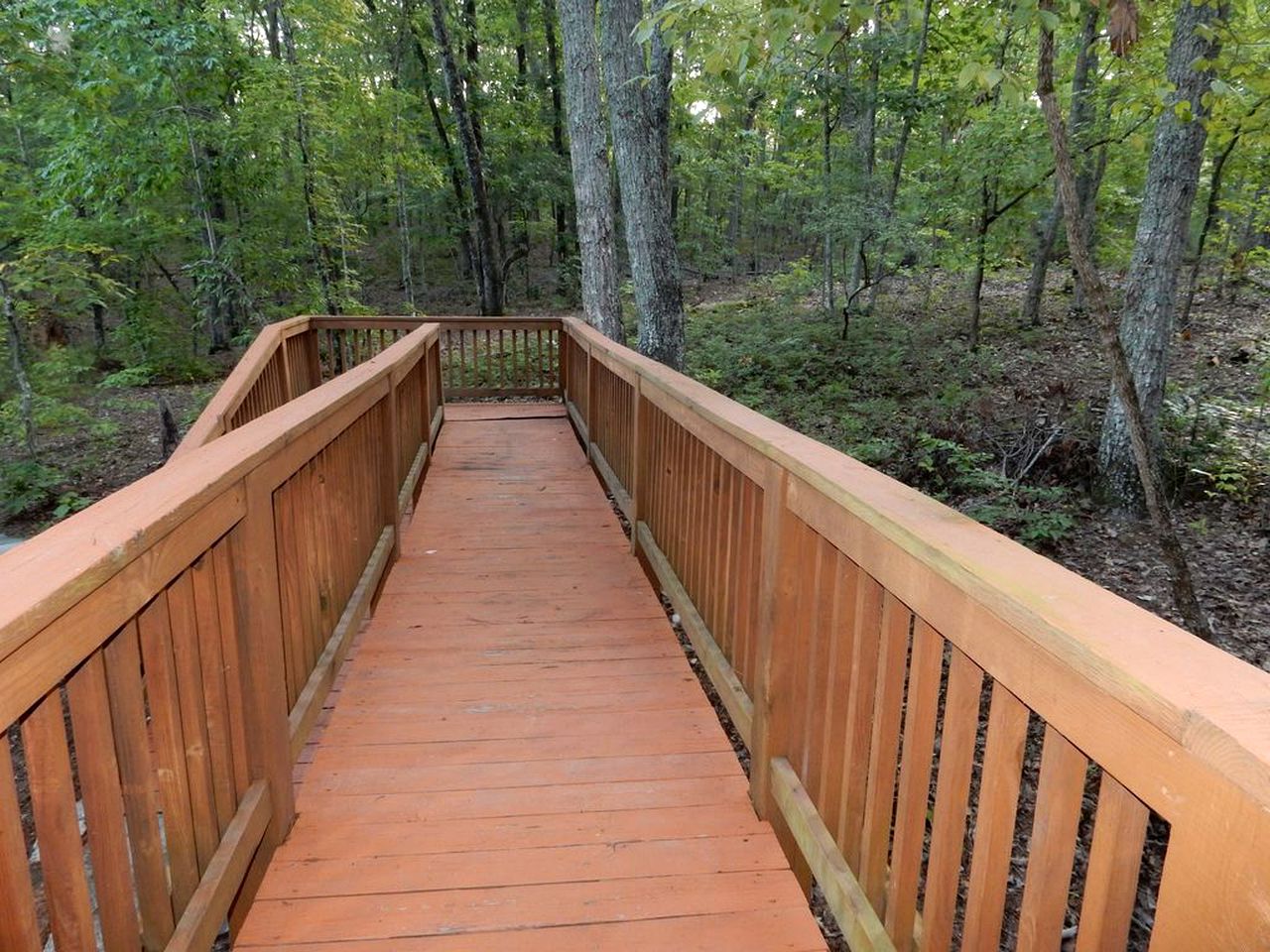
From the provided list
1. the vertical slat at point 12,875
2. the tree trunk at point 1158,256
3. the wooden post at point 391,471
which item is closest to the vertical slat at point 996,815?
the vertical slat at point 12,875

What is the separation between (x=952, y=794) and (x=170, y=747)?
1367 mm

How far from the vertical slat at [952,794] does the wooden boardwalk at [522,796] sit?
62 cm

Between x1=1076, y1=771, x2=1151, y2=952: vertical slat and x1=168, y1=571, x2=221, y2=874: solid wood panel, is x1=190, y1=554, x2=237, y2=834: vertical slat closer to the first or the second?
x1=168, y1=571, x2=221, y2=874: solid wood panel

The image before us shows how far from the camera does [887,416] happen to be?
9430 mm

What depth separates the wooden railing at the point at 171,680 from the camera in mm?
1036

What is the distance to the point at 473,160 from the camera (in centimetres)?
1548

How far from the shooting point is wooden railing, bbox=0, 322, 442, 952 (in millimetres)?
1036

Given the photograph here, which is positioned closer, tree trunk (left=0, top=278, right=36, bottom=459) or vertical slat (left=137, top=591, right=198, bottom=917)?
vertical slat (left=137, top=591, right=198, bottom=917)

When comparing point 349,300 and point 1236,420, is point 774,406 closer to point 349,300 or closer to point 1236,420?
point 1236,420

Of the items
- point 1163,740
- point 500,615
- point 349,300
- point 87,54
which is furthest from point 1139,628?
point 349,300

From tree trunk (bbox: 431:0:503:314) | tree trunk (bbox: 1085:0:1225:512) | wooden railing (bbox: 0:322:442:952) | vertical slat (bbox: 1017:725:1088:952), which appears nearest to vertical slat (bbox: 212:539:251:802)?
wooden railing (bbox: 0:322:442:952)

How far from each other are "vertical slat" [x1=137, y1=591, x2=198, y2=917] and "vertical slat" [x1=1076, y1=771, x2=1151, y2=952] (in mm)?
1425

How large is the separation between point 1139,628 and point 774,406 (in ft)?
31.6

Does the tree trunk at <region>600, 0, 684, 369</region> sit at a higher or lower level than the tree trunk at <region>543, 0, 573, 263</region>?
lower
